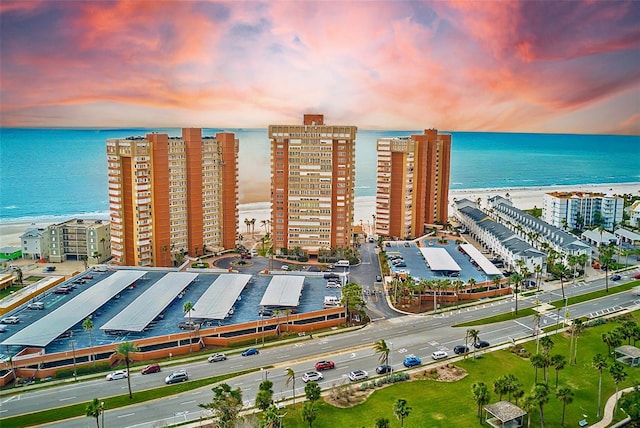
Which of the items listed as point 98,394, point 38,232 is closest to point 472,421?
point 98,394

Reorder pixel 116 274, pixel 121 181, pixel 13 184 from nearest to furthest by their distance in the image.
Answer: pixel 116 274 → pixel 121 181 → pixel 13 184

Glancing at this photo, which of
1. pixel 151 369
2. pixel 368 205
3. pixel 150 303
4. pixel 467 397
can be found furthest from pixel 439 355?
pixel 368 205

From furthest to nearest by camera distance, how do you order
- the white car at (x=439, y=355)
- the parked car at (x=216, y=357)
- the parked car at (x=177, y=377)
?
the white car at (x=439, y=355) → the parked car at (x=216, y=357) → the parked car at (x=177, y=377)

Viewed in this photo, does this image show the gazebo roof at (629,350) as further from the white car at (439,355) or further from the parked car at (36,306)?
the parked car at (36,306)

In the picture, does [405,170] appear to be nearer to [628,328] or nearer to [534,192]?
[628,328]

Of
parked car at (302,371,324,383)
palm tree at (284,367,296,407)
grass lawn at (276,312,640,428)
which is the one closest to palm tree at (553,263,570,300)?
grass lawn at (276,312,640,428)

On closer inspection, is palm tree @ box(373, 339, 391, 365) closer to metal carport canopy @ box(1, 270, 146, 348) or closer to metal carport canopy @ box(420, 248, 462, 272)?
metal carport canopy @ box(420, 248, 462, 272)

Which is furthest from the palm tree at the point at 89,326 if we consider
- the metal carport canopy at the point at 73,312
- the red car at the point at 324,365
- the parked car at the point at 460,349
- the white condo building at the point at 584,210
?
the white condo building at the point at 584,210
